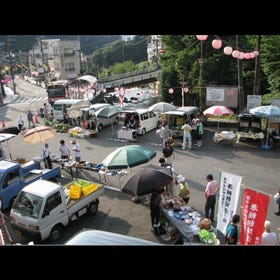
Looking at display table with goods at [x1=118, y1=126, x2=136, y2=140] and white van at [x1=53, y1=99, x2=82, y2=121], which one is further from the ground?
white van at [x1=53, y1=99, x2=82, y2=121]

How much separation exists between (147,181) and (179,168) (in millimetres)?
5267

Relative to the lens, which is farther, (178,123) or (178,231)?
(178,123)

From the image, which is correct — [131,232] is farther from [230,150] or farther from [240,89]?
[240,89]

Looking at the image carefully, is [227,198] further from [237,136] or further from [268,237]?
[237,136]

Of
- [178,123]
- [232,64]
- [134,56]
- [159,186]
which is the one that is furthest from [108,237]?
[134,56]

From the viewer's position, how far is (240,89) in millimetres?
21281

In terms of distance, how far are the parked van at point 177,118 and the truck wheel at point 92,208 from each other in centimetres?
911

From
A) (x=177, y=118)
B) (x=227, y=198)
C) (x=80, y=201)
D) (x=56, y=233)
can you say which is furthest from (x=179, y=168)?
(x=56, y=233)

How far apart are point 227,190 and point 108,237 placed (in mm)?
4903

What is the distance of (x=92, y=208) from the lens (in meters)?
10.8

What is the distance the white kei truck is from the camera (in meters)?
9.06

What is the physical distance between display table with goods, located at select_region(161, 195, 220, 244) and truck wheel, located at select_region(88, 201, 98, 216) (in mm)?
2383

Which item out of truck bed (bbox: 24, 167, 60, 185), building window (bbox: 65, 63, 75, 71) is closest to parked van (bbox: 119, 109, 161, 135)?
truck bed (bbox: 24, 167, 60, 185)

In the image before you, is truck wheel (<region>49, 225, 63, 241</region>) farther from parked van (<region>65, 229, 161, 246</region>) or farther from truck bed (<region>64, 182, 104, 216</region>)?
parked van (<region>65, 229, 161, 246</region>)
